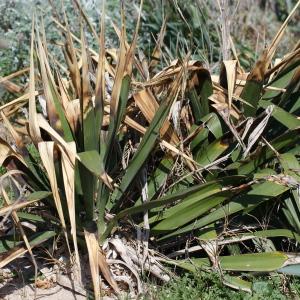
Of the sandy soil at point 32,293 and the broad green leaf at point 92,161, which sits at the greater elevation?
the broad green leaf at point 92,161

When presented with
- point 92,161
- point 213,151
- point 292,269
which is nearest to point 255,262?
point 292,269

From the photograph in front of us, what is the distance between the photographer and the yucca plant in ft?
12.7

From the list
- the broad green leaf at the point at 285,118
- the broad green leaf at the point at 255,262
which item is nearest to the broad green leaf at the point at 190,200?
the broad green leaf at the point at 255,262

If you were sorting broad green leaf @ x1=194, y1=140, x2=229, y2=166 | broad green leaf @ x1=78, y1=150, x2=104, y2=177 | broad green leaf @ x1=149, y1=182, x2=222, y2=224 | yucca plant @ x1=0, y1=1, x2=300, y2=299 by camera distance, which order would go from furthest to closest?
broad green leaf @ x1=194, y1=140, x2=229, y2=166 < broad green leaf @ x1=149, y1=182, x2=222, y2=224 < yucca plant @ x1=0, y1=1, x2=300, y2=299 < broad green leaf @ x1=78, y1=150, x2=104, y2=177

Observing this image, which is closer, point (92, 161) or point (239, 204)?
point (92, 161)

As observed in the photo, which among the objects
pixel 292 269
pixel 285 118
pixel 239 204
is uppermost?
pixel 285 118

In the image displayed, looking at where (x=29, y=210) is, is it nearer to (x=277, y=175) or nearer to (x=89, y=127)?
(x=89, y=127)

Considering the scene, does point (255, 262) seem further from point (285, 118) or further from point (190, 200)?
point (285, 118)

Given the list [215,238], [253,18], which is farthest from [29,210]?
[253,18]

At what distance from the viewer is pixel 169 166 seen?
4219 mm

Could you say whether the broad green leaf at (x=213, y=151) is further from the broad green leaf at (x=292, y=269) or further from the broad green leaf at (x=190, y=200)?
the broad green leaf at (x=292, y=269)

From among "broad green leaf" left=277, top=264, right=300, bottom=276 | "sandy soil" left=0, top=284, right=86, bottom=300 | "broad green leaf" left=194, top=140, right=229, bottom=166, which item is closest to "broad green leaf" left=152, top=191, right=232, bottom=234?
"broad green leaf" left=194, top=140, right=229, bottom=166

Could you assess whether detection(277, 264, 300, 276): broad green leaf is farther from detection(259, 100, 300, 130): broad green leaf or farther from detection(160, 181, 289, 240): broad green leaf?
detection(259, 100, 300, 130): broad green leaf

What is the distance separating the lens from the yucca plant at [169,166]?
12.7 ft
